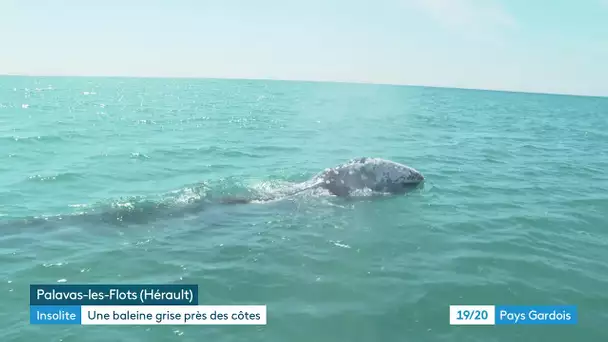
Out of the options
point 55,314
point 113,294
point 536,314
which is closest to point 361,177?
point 536,314

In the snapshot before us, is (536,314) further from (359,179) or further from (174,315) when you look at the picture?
(359,179)

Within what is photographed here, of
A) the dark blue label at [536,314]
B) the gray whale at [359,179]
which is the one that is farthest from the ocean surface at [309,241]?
the gray whale at [359,179]

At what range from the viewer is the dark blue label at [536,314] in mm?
10391

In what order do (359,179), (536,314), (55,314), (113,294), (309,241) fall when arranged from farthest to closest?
1. (359,179)
2. (309,241)
3. (113,294)
4. (536,314)
5. (55,314)

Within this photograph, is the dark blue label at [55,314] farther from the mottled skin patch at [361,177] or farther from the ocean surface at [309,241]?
the mottled skin patch at [361,177]

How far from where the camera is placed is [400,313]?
1040 centimetres

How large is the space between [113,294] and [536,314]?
409 inches

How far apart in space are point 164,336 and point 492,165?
2409 centimetres

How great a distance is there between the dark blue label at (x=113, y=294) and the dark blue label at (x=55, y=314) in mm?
272

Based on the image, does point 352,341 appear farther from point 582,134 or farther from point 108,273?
point 582,134

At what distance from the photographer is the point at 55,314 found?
10180mm

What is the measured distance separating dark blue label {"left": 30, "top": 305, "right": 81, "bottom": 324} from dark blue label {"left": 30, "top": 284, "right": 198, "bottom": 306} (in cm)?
Answer: 27

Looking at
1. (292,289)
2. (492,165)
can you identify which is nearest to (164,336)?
(292,289)

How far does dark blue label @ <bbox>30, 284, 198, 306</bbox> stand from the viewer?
10766 millimetres
